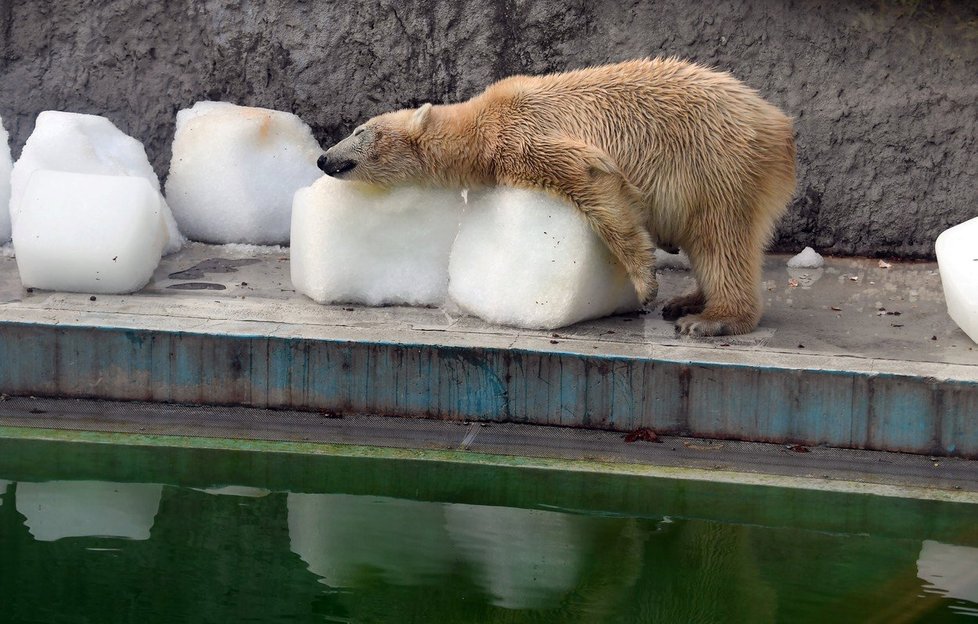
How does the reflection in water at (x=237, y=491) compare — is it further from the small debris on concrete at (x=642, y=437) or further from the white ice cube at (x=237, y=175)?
the white ice cube at (x=237, y=175)

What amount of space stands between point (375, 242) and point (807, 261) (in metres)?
2.31

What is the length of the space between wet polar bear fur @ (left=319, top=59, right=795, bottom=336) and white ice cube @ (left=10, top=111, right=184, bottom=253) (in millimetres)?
1407

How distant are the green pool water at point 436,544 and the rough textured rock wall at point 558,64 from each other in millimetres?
2703

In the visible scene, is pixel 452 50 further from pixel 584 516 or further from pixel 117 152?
pixel 584 516

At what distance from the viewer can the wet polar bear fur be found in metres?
5.00

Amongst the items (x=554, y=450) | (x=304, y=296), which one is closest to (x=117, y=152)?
(x=304, y=296)

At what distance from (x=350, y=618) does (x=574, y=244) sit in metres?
2.02

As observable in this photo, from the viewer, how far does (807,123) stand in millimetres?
6480

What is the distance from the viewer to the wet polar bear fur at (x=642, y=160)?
5.00 metres

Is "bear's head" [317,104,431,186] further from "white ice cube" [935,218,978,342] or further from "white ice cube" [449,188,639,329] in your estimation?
"white ice cube" [935,218,978,342]

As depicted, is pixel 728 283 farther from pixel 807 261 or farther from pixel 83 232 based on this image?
pixel 83 232

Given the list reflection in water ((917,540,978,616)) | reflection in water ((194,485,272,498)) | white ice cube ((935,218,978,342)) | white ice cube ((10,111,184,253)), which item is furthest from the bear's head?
reflection in water ((917,540,978,616))

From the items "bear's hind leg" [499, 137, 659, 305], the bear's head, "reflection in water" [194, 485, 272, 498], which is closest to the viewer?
"reflection in water" [194, 485, 272, 498]

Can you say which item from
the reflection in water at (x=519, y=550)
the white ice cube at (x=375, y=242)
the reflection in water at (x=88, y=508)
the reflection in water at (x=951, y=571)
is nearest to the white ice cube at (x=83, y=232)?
the white ice cube at (x=375, y=242)
